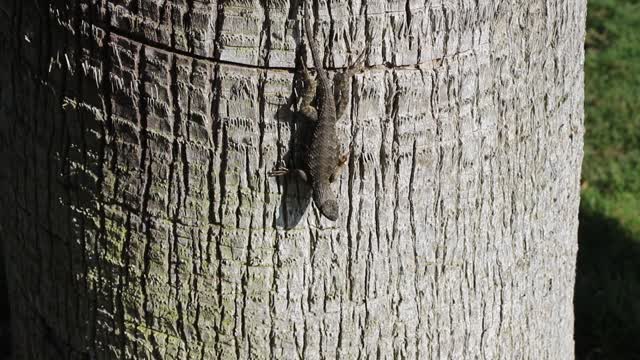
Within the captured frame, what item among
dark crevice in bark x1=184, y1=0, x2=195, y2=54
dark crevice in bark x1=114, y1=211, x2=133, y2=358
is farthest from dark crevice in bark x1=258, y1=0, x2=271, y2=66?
dark crevice in bark x1=114, y1=211, x2=133, y2=358

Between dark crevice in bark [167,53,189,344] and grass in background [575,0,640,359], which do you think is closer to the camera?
dark crevice in bark [167,53,189,344]

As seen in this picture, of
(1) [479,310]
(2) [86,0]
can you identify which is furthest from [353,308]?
(2) [86,0]

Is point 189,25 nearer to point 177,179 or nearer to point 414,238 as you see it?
point 177,179

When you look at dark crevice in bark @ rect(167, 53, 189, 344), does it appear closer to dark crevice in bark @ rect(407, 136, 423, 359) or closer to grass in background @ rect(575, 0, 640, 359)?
dark crevice in bark @ rect(407, 136, 423, 359)

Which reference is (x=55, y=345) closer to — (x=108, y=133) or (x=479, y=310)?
(x=108, y=133)

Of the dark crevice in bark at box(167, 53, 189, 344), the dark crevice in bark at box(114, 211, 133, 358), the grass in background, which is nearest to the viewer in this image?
the dark crevice in bark at box(167, 53, 189, 344)

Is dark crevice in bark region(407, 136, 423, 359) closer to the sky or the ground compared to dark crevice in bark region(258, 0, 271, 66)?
closer to the ground

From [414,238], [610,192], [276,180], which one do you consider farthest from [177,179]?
[610,192]
